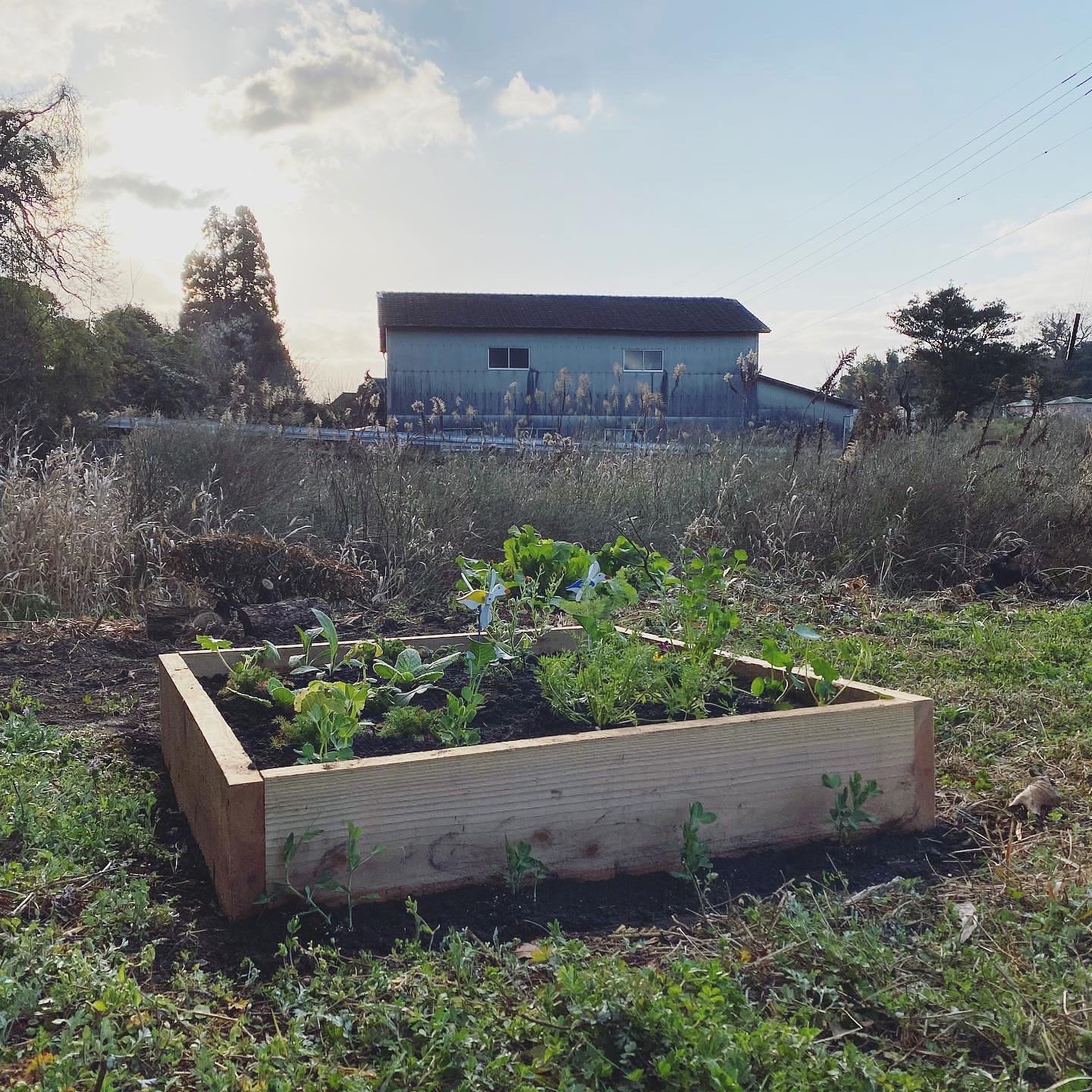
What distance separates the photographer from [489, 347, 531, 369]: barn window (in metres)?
24.7

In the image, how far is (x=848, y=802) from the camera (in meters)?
2.27

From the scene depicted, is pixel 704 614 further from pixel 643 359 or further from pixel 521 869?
pixel 643 359

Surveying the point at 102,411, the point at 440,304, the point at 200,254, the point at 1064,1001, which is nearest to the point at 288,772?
→ the point at 1064,1001

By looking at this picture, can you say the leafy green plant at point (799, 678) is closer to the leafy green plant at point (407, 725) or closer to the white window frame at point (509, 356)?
the leafy green plant at point (407, 725)

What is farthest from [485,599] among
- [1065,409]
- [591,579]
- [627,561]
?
[1065,409]

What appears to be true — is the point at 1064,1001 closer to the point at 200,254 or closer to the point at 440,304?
the point at 440,304

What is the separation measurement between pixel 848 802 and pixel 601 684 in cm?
65

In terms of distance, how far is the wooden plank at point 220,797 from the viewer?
179 centimetres

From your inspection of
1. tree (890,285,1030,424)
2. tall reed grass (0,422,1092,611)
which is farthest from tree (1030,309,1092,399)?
tall reed grass (0,422,1092,611)

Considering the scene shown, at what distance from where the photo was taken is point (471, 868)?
1931 millimetres

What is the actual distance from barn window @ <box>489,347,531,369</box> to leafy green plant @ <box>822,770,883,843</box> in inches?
911

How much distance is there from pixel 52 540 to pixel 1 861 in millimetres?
3490

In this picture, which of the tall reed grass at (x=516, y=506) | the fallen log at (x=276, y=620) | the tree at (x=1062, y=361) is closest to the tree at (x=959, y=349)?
the tree at (x=1062, y=361)

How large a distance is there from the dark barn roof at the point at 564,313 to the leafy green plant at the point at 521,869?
74.5 ft
